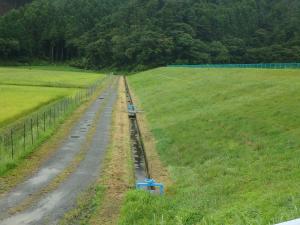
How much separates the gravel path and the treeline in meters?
88.2

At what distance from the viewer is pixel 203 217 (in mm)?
13172

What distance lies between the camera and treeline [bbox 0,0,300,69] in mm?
122688

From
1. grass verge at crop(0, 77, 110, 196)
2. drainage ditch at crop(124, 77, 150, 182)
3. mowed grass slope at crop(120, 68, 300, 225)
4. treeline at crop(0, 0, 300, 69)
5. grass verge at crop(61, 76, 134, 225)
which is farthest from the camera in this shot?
treeline at crop(0, 0, 300, 69)

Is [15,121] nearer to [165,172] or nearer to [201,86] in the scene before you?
[165,172]

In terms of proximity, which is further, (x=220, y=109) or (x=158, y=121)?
(x=158, y=121)

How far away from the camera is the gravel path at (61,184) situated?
47.8 ft

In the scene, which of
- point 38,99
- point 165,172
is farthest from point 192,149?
point 38,99

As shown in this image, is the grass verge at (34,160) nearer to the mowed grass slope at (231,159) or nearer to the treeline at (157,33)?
the mowed grass slope at (231,159)

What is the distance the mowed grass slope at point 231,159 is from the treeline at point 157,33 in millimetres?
80478

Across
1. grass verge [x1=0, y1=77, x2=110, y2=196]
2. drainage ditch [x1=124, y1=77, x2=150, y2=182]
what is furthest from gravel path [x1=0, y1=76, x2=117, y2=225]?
drainage ditch [x1=124, y1=77, x2=150, y2=182]

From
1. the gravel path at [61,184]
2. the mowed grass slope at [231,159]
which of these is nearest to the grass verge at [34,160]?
the gravel path at [61,184]

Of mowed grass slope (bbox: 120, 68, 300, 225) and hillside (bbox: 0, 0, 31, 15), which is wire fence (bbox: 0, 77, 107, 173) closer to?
mowed grass slope (bbox: 120, 68, 300, 225)

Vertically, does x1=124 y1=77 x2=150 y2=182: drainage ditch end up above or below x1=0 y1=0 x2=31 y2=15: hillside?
below

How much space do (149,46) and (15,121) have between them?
304 ft
